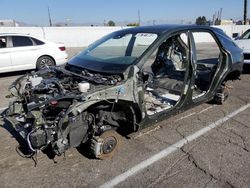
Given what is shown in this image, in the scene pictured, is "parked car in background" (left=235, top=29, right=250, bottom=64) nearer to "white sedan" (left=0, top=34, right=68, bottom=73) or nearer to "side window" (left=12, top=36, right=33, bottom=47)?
"white sedan" (left=0, top=34, right=68, bottom=73)

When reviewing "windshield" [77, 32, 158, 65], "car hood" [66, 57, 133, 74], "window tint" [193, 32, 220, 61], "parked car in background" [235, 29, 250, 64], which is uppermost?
"windshield" [77, 32, 158, 65]

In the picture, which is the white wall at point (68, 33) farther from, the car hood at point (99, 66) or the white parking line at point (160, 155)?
the white parking line at point (160, 155)

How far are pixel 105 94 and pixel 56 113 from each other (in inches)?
26.9

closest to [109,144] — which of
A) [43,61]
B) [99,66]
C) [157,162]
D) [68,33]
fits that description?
[157,162]

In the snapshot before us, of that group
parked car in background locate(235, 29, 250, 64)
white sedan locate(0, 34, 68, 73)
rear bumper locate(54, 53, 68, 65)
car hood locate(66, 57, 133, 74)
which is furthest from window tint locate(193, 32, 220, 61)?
white sedan locate(0, 34, 68, 73)

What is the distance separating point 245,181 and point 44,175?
243 centimetres

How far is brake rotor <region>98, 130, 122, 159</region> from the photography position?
149 inches

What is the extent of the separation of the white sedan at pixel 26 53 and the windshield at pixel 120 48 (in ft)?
17.7

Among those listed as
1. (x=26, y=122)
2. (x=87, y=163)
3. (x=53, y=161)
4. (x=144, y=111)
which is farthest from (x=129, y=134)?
(x=26, y=122)

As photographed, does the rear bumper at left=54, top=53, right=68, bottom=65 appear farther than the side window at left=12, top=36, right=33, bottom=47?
Yes

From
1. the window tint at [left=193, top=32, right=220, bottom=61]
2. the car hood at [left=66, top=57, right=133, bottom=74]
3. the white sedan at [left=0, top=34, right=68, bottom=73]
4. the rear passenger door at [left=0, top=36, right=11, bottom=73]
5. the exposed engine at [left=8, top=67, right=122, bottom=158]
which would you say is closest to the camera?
the exposed engine at [left=8, top=67, right=122, bottom=158]

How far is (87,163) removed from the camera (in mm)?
3773

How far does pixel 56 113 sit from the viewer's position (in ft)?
11.9

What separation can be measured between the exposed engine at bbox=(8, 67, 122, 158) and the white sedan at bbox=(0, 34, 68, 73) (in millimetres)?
5978
